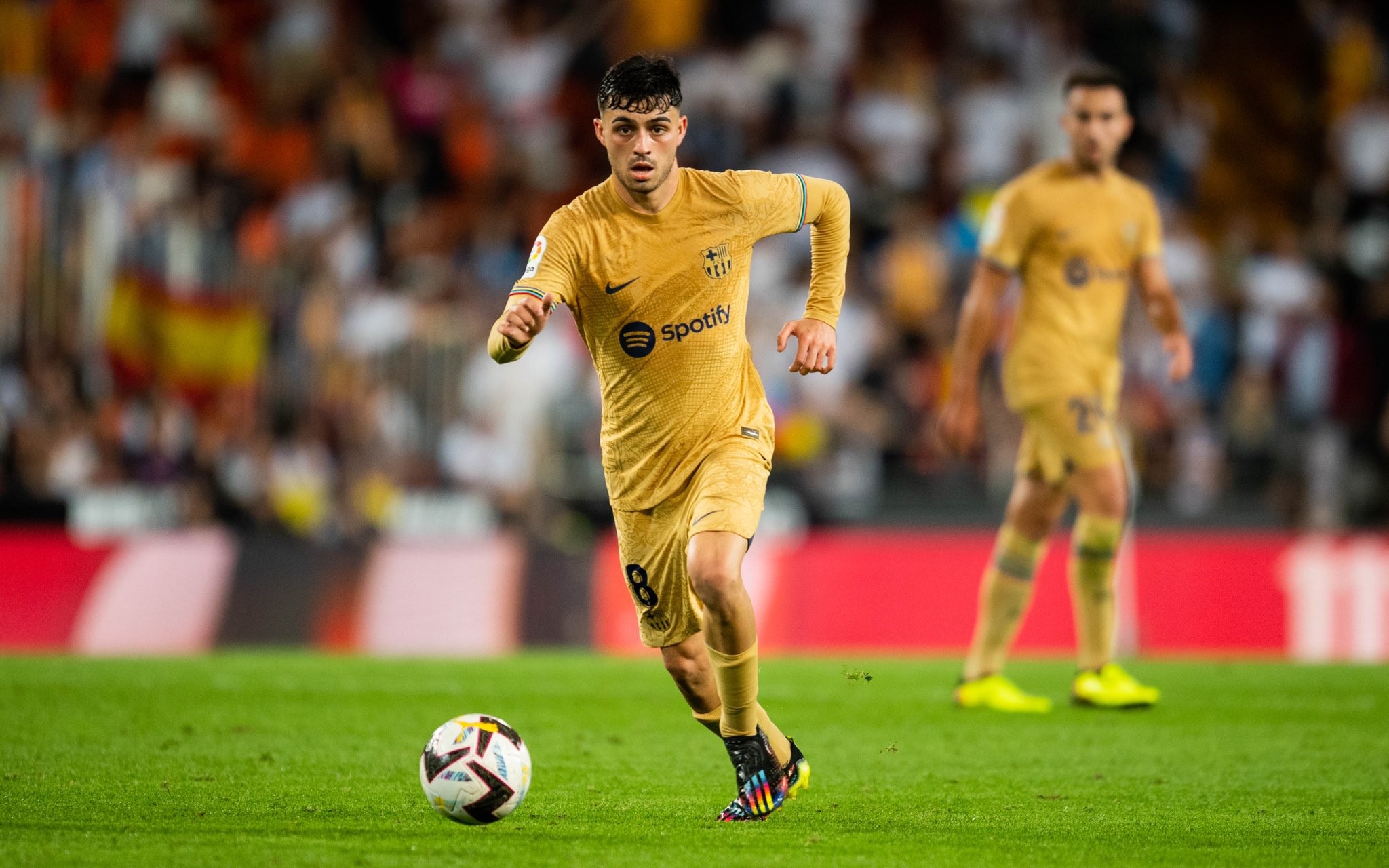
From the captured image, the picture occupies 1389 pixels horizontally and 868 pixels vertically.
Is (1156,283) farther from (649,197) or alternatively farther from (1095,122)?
(649,197)

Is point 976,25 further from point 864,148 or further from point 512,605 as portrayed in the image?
point 512,605

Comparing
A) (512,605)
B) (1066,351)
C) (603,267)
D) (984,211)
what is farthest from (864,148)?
(603,267)

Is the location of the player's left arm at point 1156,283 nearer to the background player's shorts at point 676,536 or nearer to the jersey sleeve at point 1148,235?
the jersey sleeve at point 1148,235

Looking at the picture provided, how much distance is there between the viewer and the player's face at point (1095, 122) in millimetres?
8500

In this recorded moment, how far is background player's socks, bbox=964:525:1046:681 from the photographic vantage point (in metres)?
8.56

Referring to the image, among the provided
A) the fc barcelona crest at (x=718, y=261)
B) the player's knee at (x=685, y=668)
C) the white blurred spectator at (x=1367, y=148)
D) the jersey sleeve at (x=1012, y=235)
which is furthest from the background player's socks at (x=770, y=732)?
the white blurred spectator at (x=1367, y=148)

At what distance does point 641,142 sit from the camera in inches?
220

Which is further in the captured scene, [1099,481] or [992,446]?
[992,446]

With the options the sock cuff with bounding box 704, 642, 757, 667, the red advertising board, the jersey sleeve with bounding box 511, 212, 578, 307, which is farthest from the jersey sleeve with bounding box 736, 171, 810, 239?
the red advertising board

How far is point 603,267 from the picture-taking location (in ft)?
18.6

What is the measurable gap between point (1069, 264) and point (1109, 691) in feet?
6.75

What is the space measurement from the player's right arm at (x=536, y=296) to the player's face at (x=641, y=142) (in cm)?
29

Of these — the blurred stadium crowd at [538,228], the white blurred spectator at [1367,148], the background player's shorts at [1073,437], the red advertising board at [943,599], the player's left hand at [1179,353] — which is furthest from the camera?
the white blurred spectator at [1367,148]

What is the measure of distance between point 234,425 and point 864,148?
6158 mm
